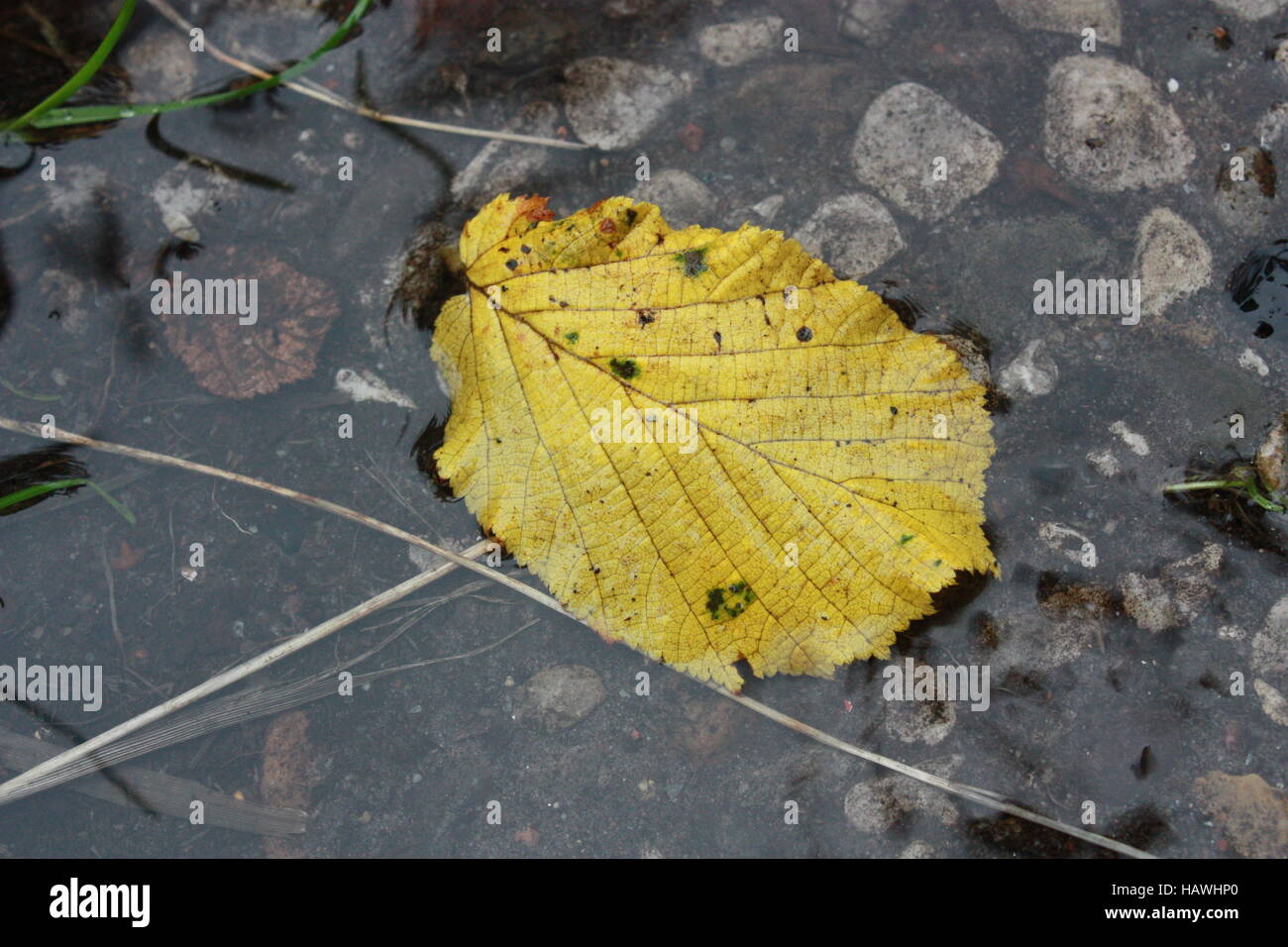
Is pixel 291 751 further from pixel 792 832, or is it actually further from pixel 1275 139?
pixel 1275 139

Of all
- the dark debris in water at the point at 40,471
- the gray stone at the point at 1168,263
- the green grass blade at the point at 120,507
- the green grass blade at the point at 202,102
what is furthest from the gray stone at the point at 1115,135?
the dark debris in water at the point at 40,471

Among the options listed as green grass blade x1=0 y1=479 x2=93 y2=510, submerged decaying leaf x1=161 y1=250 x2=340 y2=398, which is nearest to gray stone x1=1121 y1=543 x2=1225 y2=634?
submerged decaying leaf x1=161 y1=250 x2=340 y2=398

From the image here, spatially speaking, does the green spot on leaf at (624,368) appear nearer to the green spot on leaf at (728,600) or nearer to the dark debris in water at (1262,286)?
the green spot on leaf at (728,600)

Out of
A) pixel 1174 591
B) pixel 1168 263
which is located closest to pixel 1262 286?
pixel 1168 263

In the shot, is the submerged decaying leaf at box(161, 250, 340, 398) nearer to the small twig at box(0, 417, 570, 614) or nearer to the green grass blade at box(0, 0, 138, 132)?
the small twig at box(0, 417, 570, 614)
